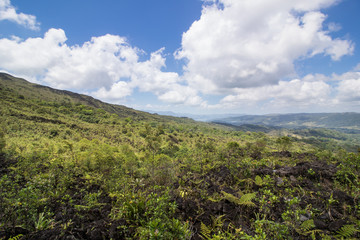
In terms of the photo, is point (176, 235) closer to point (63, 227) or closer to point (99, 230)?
point (99, 230)

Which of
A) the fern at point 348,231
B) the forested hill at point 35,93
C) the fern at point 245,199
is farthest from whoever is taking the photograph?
the forested hill at point 35,93

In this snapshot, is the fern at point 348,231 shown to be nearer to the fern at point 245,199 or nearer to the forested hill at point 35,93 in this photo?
the fern at point 245,199

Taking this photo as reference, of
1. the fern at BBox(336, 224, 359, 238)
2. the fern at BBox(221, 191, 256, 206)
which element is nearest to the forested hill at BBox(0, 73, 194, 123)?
the fern at BBox(221, 191, 256, 206)

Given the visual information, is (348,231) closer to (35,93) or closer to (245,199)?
(245,199)

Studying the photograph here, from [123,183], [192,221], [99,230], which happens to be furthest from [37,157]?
[192,221]

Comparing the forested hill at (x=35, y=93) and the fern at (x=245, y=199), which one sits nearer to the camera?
the fern at (x=245, y=199)

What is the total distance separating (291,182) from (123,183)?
7329 millimetres

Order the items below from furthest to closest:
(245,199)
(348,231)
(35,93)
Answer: (35,93)
(245,199)
(348,231)

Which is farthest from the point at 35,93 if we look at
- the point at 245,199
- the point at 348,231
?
the point at 348,231

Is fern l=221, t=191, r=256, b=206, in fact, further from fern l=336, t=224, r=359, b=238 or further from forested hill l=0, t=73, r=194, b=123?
forested hill l=0, t=73, r=194, b=123

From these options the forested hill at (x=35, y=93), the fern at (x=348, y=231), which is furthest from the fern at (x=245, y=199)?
the forested hill at (x=35, y=93)

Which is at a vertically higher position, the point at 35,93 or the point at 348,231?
the point at 35,93

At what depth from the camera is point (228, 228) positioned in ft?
13.1

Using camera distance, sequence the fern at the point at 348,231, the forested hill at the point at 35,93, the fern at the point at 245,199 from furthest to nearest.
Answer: the forested hill at the point at 35,93 < the fern at the point at 245,199 < the fern at the point at 348,231
